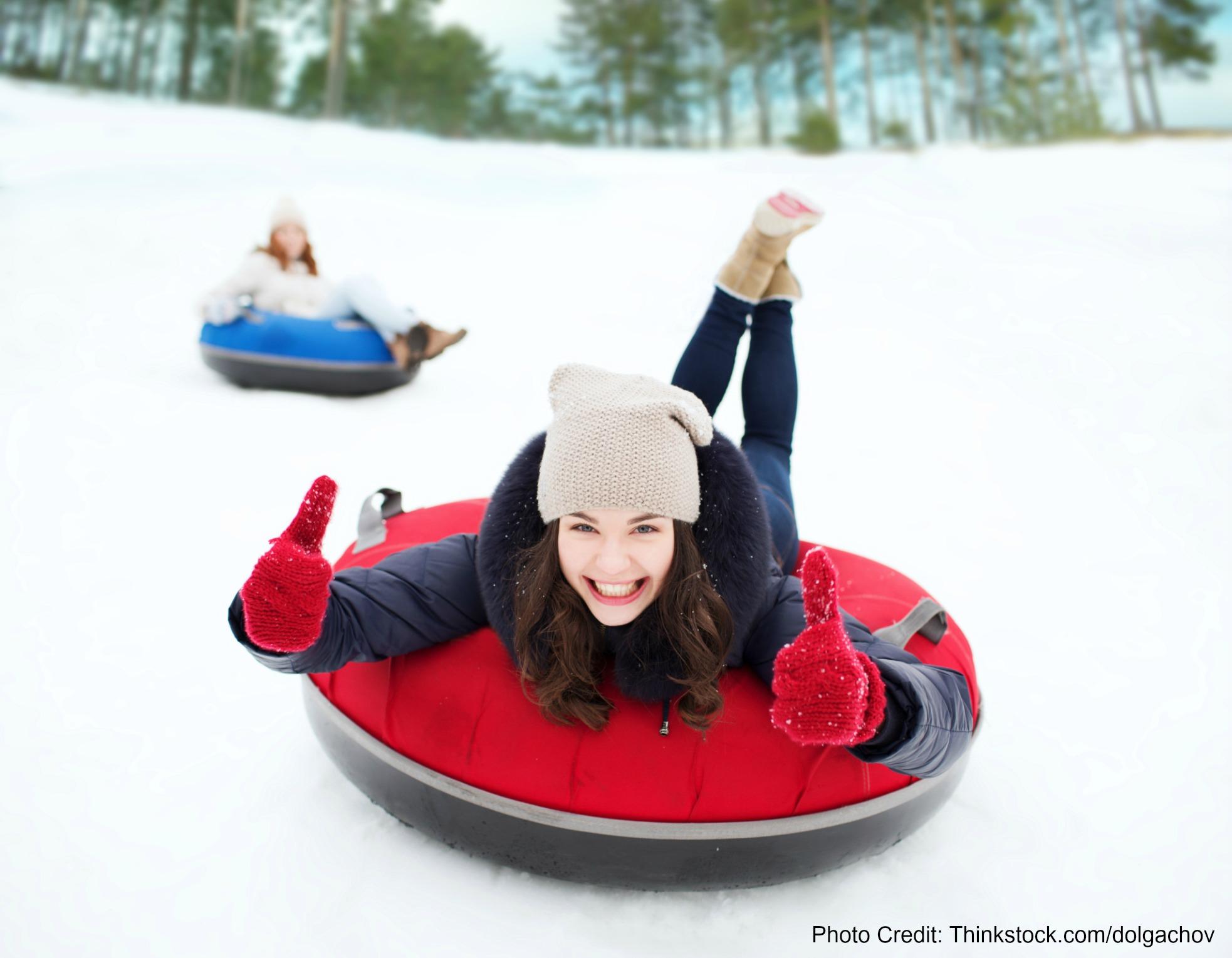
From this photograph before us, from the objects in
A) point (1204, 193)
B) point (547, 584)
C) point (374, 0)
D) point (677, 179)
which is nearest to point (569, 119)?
point (374, 0)

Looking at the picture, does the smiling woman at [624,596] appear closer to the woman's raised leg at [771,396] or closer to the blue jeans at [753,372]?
the woman's raised leg at [771,396]

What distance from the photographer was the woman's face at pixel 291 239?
183 inches

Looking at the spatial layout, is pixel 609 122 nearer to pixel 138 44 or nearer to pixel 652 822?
pixel 138 44

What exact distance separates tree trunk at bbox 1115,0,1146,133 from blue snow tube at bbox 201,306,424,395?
39.6 ft

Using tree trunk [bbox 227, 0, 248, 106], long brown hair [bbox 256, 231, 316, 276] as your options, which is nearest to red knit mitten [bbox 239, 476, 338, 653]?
long brown hair [bbox 256, 231, 316, 276]

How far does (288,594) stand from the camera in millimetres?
1269

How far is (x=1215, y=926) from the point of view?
4.99 ft

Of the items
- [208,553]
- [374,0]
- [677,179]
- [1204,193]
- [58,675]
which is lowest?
[58,675]

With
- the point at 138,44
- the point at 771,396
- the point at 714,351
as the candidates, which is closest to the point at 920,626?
the point at 771,396

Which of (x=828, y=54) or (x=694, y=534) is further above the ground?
(x=828, y=54)

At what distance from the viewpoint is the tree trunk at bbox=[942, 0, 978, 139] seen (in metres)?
15.7

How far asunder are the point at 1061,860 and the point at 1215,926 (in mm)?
248

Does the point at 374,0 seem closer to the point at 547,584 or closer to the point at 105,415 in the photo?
the point at 105,415

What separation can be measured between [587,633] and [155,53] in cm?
2544
